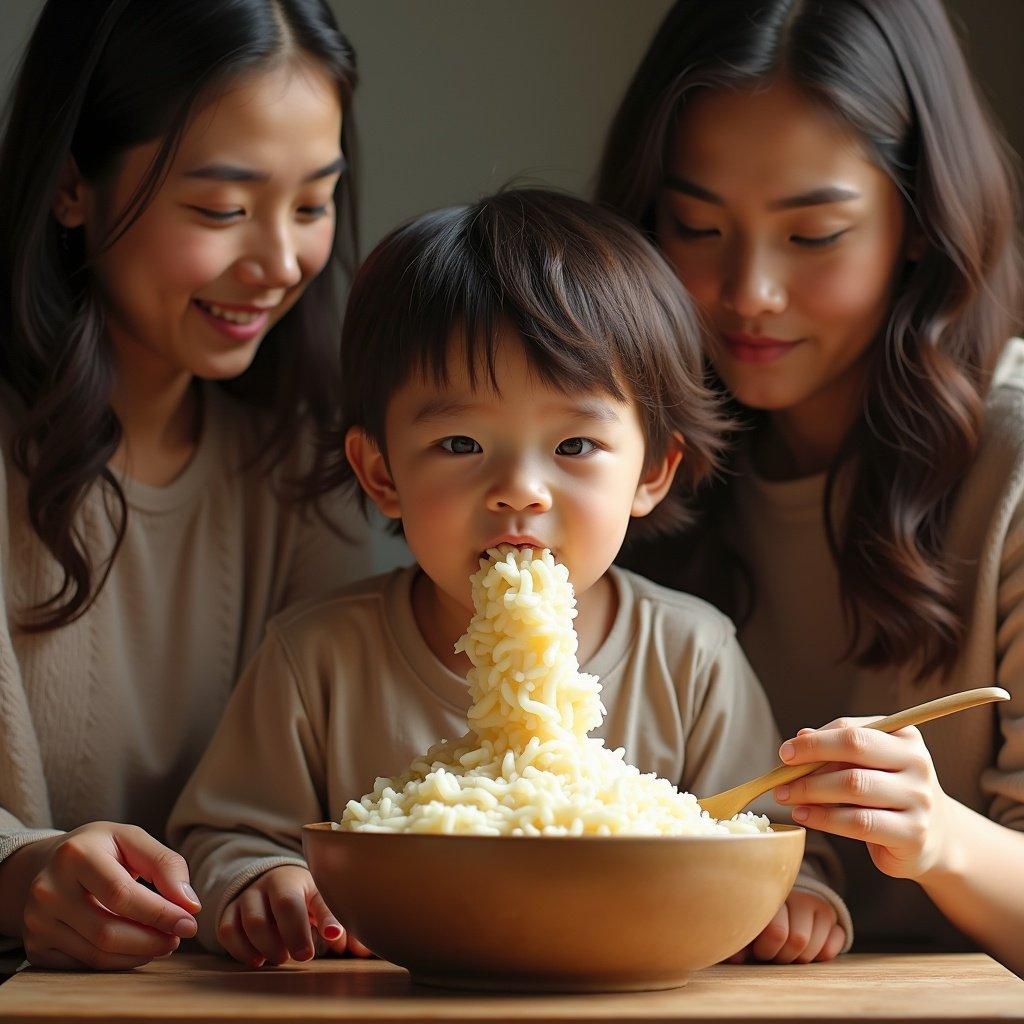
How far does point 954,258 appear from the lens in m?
1.56

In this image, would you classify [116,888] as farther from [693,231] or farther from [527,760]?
[693,231]

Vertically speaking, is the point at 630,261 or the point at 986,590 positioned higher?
the point at 630,261

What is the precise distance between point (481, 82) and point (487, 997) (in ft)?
5.22

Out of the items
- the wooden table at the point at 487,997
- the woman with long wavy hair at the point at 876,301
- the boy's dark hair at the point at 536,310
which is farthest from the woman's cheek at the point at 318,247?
the wooden table at the point at 487,997

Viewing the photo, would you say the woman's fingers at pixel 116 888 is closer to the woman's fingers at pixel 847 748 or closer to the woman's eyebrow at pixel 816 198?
the woman's fingers at pixel 847 748

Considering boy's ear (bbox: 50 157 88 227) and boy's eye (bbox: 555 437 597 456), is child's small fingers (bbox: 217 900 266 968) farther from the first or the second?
boy's ear (bbox: 50 157 88 227)

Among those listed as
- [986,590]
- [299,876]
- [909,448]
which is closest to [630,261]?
[909,448]

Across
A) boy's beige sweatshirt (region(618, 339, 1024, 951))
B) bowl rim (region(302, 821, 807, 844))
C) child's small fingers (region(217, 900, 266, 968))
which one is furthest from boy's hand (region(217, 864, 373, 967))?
boy's beige sweatshirt (region(618, 339, 1024, 951))

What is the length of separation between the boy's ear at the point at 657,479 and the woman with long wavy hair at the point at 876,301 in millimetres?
155

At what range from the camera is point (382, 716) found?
4.68 feet

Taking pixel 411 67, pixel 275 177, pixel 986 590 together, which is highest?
pixel 411 67

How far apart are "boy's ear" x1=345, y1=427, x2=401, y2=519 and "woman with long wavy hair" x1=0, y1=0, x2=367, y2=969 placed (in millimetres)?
270

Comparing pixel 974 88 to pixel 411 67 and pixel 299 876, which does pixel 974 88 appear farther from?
pixel 299 876

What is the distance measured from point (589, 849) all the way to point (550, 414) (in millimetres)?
457
